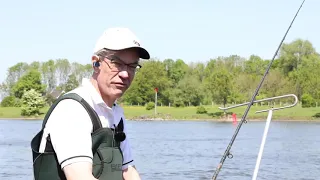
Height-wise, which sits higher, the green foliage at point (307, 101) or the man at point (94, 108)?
the man at point (94, 108)

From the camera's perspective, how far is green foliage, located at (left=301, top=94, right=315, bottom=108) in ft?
275

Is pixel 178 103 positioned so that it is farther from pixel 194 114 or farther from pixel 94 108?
Result: pixel 94 108

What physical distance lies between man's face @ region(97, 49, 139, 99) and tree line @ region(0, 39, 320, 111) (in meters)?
72.4

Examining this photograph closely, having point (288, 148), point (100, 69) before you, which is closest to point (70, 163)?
point (100, 69)

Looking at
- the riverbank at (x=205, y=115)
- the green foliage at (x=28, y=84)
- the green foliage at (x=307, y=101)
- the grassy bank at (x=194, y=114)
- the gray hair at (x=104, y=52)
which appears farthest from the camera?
the green foliage at (x=28, y=84)

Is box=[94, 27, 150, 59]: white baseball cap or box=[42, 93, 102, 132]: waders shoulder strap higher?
box=[94, 27, 150, 59]: white baseball cap

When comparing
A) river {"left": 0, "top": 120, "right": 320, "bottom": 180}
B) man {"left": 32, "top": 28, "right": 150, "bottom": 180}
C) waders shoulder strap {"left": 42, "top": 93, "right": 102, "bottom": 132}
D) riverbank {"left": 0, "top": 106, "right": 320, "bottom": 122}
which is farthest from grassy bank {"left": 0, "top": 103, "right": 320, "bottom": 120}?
waders shoulder strap {"left": 42, "top": 93, "right": 102, "bottom": 132}

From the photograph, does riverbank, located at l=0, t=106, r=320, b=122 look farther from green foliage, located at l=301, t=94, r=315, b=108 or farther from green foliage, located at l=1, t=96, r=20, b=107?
green foliage, located at l=1, t=96, r=20, b=107

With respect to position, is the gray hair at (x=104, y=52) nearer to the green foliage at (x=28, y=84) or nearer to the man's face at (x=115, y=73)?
the man's face at (x=115, y=73)

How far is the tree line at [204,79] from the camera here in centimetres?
8838

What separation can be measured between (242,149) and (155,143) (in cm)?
730

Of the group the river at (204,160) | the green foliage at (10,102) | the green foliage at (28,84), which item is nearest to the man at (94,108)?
the river at (204,160)

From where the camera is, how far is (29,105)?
89938 mm

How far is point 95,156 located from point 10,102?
350 feet
